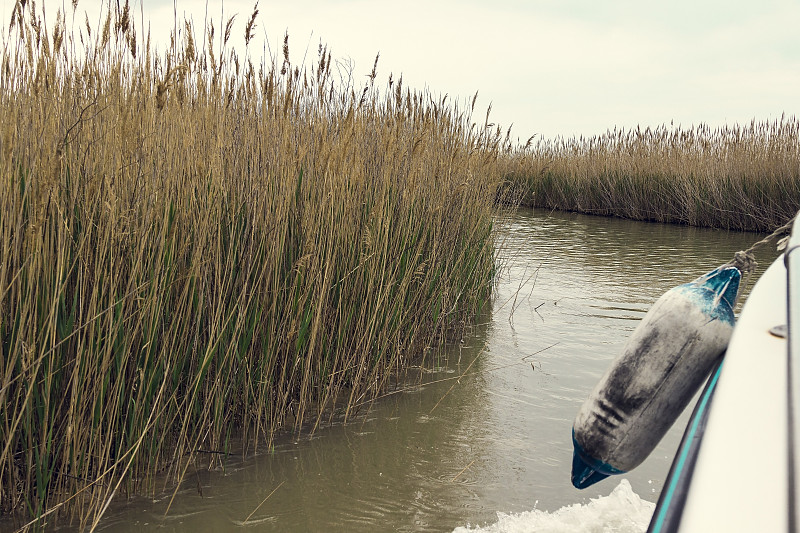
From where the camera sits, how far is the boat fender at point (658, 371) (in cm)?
178

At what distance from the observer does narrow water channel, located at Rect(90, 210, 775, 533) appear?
2.47 meters

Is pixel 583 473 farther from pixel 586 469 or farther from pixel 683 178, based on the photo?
pixel 683 178

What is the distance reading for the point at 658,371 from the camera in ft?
5.95

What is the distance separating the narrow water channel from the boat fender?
716mm

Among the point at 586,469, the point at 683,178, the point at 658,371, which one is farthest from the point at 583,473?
the point at 683,178

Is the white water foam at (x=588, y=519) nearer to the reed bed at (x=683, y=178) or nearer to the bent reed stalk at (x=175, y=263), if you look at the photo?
the bent reed stalk at (x=175, y=263)

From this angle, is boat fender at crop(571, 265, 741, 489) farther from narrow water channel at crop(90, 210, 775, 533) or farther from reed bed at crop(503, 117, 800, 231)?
reed bed at crop(503, 117, 800, 231)

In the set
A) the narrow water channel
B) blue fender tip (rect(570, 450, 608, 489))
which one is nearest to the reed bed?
the narrow water channel

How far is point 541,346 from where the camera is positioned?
469 centimetres

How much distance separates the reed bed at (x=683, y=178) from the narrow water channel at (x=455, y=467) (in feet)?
20.0

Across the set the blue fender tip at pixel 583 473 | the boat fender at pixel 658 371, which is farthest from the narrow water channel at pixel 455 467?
the boat fender at pixel 658 371

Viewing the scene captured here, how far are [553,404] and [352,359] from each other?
1.15m

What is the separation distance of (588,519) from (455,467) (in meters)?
0.59

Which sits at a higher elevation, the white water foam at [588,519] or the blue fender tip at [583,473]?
the blue fender tip at [583,473]
